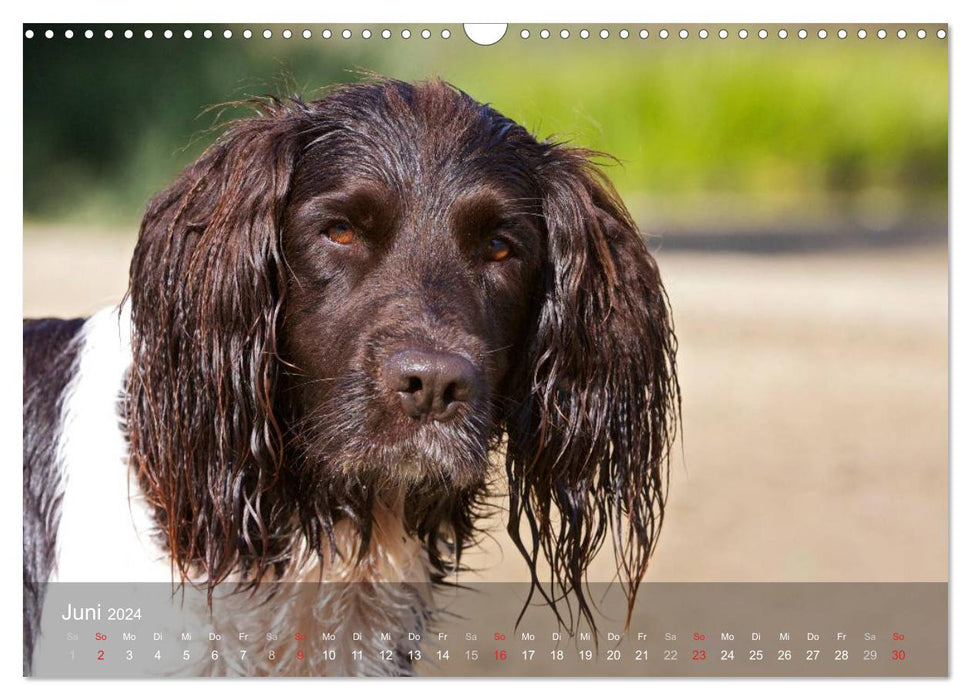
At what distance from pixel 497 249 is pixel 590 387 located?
0.42 meters

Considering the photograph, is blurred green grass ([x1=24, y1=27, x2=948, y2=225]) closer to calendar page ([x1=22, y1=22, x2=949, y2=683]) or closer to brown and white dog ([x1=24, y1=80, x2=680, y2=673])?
calendar page ([x1=22, y1=22, x2=949, y2=683])

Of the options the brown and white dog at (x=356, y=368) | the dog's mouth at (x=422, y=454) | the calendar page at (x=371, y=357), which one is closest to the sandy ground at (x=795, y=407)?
the calendar page at (x=371, y=357)

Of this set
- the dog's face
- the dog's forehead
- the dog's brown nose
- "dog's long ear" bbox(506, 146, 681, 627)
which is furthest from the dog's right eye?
"dog's long ear" bbox(506, 146, 681, 627)

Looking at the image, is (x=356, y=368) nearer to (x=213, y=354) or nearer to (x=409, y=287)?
(x=409, y=287)

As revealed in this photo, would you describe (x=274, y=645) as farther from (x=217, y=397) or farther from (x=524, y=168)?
(x=524, y=168)

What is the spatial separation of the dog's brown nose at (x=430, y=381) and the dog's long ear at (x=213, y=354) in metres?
0.38

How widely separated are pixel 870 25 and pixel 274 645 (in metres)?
2.01

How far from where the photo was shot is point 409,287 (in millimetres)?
2693

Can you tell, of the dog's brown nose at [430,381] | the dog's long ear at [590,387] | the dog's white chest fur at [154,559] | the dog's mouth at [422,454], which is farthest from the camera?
the dog's long ear at [590,387]

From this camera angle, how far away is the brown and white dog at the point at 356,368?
2.72m

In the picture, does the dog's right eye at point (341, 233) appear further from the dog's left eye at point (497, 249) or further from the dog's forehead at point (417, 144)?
the dog's left eye at point (497, 249)

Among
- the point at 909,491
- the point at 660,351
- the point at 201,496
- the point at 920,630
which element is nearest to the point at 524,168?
the point at 660,351

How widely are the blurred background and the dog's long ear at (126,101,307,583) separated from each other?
40cm

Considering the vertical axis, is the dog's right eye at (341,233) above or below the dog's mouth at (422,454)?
above
